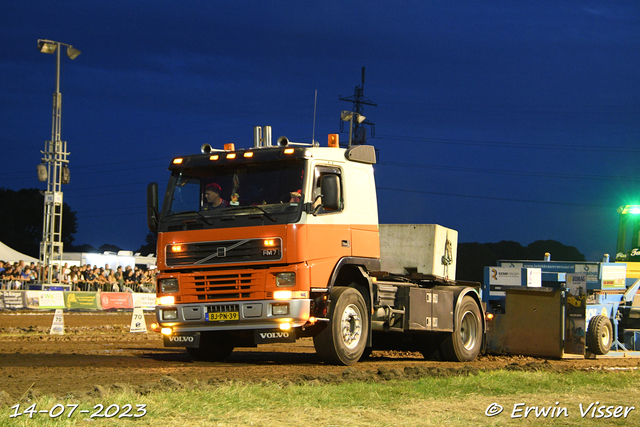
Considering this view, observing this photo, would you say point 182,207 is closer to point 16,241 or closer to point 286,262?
point 286,262

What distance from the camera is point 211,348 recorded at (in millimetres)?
13453

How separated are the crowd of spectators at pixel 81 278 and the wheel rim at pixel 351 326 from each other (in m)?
21.6

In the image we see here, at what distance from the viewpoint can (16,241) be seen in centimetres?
8794

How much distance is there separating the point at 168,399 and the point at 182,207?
496cm

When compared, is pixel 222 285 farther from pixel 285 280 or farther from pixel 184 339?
pixel 184 339

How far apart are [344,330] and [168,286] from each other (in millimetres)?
2868

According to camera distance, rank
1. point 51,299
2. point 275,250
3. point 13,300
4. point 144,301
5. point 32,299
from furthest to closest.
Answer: point 144,301 → point 51,299 → point 32,299 → point 13,300 → point 275,250

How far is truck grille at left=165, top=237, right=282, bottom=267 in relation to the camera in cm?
1127

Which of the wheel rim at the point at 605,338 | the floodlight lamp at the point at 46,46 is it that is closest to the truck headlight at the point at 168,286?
the wheel rim at the point at 605,338

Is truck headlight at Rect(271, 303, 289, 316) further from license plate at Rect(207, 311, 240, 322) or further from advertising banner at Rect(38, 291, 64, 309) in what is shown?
advertising banner at Rect(38, 291, 64, 309)

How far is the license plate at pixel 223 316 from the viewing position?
11484 mm

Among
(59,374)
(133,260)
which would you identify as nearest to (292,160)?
(59,374)

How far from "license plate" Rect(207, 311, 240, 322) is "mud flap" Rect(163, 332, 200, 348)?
41 cm

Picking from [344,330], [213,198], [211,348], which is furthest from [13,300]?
[344,330]
